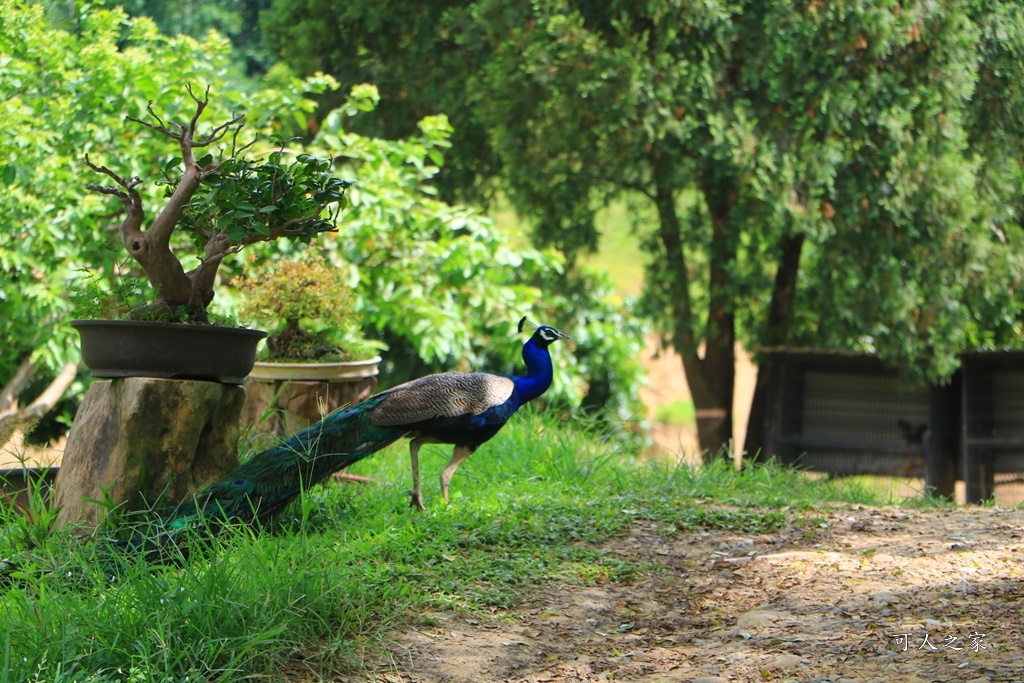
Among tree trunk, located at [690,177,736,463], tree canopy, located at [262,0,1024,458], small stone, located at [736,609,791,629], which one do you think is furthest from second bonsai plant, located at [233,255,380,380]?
tree trunk, located at [690,177,736,463]

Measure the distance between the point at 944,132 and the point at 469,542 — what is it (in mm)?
6165

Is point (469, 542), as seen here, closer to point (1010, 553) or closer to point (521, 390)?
point (521, 390)

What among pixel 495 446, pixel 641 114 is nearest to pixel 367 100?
pixel 641 114

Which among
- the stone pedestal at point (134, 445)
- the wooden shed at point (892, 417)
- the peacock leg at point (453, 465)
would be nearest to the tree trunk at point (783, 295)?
the wooden shed at point (892, 417)

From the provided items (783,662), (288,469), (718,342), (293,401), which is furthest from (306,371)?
(718,342)

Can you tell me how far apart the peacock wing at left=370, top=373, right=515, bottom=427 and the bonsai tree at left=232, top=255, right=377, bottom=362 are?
1.32 metres

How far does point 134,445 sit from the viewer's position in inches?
168

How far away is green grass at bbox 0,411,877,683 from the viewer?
322 cm

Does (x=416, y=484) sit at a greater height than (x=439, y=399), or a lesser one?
lesser

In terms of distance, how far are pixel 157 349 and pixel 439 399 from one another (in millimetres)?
1245

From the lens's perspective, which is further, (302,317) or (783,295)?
(783,295)

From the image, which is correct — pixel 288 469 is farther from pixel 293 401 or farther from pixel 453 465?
pixel 293 401

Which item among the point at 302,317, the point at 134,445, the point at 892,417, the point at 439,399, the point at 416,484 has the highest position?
the point at 302,317

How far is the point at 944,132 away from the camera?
28.1ft
